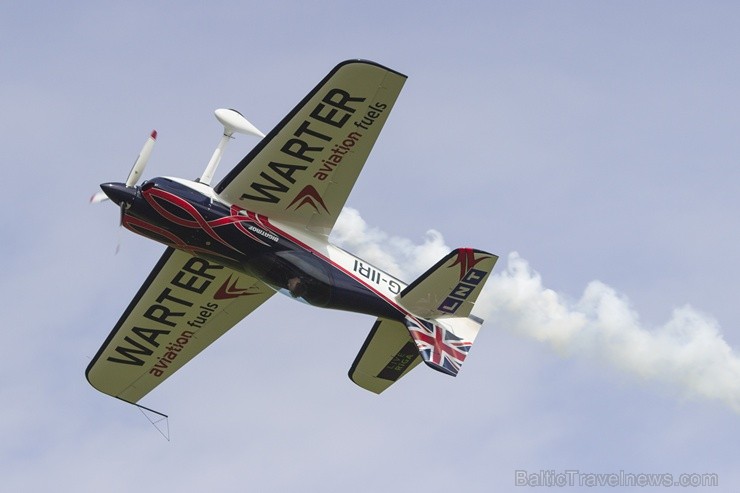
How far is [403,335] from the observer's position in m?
31.2

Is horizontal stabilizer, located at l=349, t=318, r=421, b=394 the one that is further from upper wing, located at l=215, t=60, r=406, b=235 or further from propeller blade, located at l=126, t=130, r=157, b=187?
propeller blade, located at l=126, t=130, r=157, b=187

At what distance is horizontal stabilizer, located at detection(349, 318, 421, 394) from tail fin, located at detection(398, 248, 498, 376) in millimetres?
714

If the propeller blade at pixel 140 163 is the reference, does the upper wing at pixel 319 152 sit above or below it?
above

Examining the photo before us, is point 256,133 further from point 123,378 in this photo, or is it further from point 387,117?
point 123,378

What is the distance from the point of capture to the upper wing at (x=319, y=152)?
27500 millimetres

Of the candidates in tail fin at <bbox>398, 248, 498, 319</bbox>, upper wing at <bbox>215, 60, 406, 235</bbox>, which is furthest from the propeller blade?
tail fin at <bbox>398, 248, 498, 319</bbox>

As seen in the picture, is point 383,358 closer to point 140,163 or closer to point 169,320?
point 169,320

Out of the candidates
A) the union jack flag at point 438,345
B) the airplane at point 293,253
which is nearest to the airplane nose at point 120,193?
the airplane at point 293,253

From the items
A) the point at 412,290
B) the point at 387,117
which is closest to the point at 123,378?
the point at 412,290

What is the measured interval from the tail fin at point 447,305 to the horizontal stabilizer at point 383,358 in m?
0.71

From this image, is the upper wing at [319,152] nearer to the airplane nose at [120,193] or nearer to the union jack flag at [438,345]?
the airplane nose at [120,193]

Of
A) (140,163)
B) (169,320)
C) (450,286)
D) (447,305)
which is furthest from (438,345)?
(140,163)

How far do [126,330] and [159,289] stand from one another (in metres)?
1.58

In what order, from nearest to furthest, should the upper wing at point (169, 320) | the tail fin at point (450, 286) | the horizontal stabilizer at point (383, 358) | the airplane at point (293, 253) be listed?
the airplane at point (293, 253) → the tail fin at point (450, 286) → the horizontal stabilizer at point (383, 358) → the upper wing at point (169, 320)
